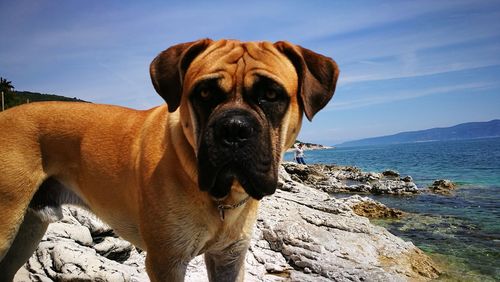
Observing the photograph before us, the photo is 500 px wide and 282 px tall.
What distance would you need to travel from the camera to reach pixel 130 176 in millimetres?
3559

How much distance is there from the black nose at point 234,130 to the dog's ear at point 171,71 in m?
0.74

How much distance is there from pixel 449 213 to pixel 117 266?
1555 cm

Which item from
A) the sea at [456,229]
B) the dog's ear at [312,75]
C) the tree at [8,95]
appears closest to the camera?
the dog's ear at [312,75]

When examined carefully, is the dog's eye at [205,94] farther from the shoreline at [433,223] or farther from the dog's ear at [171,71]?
the shoreline at [433,223]

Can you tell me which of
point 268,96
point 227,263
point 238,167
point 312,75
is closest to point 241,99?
point 268,96

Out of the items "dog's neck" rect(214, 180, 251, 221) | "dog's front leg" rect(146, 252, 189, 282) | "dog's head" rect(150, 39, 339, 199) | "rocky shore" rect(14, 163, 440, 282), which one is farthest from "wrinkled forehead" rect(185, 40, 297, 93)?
"rocky shore" rect(14, 163, 440, 282)

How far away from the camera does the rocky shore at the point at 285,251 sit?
15.6ft

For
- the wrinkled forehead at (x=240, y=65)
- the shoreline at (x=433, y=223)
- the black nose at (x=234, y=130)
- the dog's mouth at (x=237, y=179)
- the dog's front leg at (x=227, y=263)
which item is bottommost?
the shoreline at (x=433, y=223)

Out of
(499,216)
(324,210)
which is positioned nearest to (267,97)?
(324,210)

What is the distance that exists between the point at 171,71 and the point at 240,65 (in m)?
0.59

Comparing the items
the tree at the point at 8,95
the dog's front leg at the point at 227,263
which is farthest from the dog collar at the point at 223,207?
the tree at the point at 8,95

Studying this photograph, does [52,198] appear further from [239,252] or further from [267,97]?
[267,97]

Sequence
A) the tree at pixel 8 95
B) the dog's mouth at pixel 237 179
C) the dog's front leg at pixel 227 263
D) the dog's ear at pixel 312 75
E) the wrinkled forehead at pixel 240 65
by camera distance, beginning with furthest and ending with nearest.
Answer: the tree at pixel 8 95 < the dog's front leg at pixel 227 263 < the dog's ear at pixel 312 75 < the wrinkled forehead at pixel 240 65 < the dog's mouth at pixel 237 179

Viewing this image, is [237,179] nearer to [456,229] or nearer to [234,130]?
[234,130]
